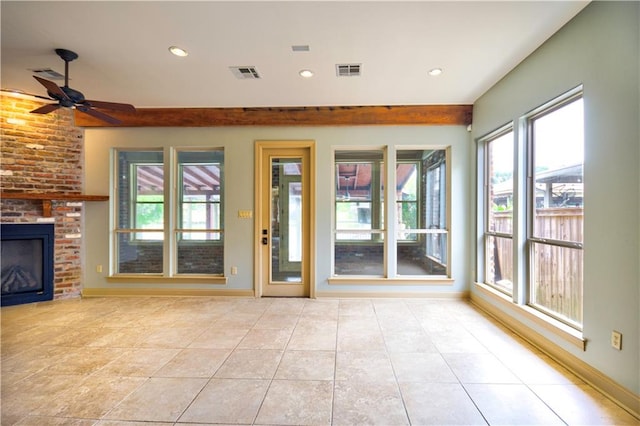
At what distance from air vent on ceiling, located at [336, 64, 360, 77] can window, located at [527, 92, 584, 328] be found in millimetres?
1901

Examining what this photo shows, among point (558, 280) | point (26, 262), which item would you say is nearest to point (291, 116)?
point (558, 280)

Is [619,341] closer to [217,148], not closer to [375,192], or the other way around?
[375,192]

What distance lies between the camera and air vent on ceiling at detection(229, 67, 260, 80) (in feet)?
10.2

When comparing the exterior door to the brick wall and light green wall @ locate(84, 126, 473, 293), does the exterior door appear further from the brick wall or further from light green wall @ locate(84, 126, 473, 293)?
the brick wall

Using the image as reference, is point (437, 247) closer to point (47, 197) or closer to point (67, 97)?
point (67, 97)

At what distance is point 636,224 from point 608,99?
3.01 feet

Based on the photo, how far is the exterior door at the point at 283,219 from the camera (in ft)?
14.4

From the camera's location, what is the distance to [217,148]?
4.48m

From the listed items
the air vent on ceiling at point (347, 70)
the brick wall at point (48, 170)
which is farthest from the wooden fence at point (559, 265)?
the brick wall at point (48, 170)

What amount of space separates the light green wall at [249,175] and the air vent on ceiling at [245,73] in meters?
1.14

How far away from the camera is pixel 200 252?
4535 millimetres

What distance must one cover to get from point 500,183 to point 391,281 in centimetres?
200

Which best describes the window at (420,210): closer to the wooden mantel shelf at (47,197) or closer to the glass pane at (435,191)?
the glass pane at (435,191)

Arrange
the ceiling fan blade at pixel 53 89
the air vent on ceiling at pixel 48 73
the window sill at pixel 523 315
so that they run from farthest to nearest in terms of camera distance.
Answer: the air vent on ceiling at pixel 48 73, the ceiling fan blade at pixel 53 89, the window sill at pixel 523 315
